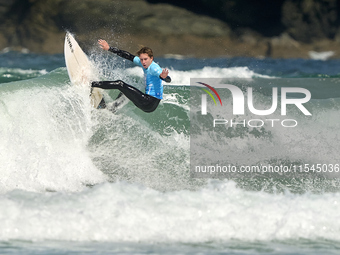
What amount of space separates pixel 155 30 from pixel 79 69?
46.5 feet

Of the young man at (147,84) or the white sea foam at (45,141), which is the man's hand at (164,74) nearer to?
the young man at (147,84)

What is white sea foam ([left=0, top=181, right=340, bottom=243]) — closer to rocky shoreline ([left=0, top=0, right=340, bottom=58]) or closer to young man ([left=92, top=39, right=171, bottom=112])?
young man ([left=92, top=39, right=171, bottom=112])

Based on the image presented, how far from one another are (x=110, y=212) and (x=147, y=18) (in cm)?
1727

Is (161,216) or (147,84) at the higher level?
(147,84)

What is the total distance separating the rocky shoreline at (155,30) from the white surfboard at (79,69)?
42.9ft

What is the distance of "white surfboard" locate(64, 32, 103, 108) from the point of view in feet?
22.2

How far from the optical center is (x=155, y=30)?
67.4ft

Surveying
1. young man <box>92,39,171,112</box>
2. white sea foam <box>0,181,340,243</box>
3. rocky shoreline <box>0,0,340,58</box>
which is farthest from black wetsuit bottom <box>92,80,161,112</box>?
Result: rocky shoreline <box>0,0,340,58</box>

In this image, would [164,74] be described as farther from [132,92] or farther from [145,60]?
[132,92]

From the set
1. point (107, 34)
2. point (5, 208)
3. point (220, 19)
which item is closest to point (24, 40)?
point (107, 34)

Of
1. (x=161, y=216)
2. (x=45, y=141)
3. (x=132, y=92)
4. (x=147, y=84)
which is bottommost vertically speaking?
(x=161, y=216)

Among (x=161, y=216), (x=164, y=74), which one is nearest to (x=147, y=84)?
(x=164, y=74)

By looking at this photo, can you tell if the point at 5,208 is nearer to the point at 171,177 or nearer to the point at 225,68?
the point at 171,177

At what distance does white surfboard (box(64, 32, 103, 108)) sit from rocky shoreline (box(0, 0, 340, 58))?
1306 centimetres
